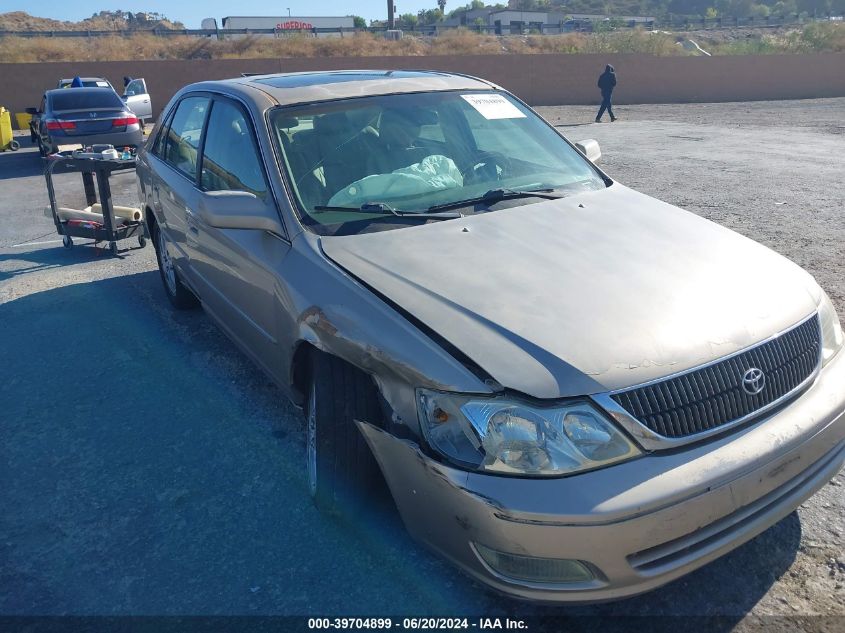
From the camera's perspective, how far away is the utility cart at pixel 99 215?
22.4ft

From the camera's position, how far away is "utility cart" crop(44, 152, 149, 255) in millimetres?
6840

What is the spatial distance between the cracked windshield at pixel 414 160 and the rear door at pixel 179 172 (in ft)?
3.52

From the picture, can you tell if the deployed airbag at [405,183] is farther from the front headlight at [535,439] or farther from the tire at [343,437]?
the front headlight at [535,439]

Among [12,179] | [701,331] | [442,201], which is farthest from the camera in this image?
[12,179]

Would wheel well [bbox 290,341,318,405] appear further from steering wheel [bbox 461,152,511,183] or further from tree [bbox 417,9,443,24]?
tree [bbox 417,9,443,24]

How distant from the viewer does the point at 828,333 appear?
2824 mm

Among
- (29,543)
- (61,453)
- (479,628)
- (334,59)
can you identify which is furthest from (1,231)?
(334,59)

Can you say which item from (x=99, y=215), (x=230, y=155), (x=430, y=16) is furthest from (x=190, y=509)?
(x=430, y=16)

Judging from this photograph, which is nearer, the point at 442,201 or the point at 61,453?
the point at 442,201

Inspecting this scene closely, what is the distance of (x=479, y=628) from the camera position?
247 cm

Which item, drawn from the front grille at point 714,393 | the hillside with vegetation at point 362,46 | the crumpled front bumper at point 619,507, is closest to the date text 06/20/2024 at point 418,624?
the crumpled front bumper at point 619,507

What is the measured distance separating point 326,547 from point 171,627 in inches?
25.6

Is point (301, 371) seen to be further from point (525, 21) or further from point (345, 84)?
point (525, 21)

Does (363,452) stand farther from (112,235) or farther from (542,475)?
(112,235)
